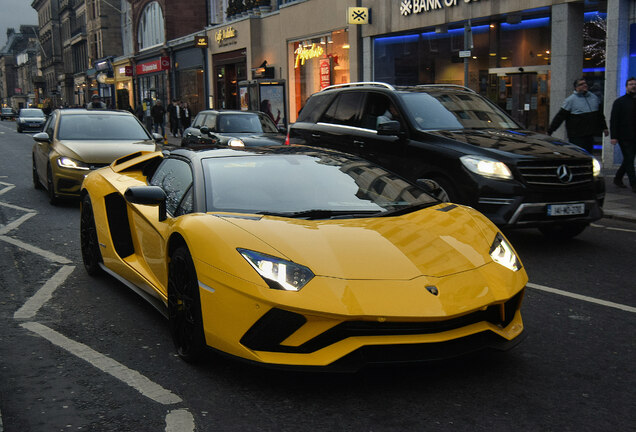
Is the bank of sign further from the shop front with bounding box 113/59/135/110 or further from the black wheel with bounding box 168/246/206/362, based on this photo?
the shop front with bounding box 113/59/135/110

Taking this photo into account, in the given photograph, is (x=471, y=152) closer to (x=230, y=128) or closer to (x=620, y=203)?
(x=620, y=203)

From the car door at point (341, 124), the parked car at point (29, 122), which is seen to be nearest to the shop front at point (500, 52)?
the car door at point (341, 124)

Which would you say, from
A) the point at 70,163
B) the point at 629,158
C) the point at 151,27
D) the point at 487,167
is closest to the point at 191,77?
the point at 151,27

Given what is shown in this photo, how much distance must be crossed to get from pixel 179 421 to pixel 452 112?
6.59m

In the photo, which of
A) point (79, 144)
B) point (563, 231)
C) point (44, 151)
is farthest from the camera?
point (44, 151)

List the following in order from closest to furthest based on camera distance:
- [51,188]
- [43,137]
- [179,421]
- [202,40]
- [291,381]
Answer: [179,421]
[291,381]
[51,188]
[43,137]
[202,40]

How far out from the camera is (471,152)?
803 centimetres

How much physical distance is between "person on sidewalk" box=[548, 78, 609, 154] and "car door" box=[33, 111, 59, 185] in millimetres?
8640

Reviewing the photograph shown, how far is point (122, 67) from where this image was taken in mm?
63906

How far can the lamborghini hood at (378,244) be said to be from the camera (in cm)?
384

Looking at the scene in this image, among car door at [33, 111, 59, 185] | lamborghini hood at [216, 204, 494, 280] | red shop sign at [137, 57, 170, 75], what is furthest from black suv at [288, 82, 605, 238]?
red shop sign at [137, 57, 170, 75]

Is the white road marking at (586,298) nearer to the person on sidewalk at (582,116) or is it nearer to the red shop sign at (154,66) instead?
the person on sidewalk at (582,116)

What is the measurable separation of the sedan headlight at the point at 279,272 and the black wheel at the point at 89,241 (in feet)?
9.81

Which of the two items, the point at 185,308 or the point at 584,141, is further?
the point at 584,141
